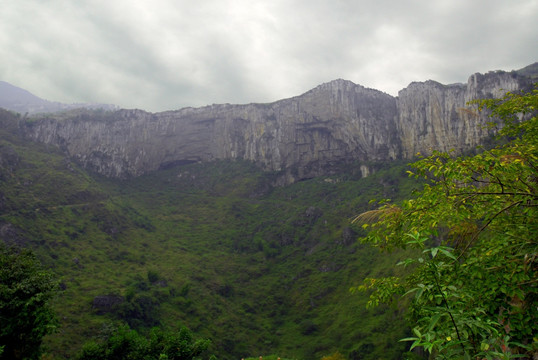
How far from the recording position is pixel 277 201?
12800 cm

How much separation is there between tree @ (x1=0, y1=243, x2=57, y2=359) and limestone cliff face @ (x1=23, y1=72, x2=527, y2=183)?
381 feet

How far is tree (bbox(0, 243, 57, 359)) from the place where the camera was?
13.8 meters

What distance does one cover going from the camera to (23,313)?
13.8 m

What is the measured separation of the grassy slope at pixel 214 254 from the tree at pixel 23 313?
109 feet

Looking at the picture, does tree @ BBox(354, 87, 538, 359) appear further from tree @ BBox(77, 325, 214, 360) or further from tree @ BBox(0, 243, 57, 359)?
tree @ BBox(77, 325, 214, 360)

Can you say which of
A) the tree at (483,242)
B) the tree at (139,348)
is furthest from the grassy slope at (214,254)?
the tree at (483,242)

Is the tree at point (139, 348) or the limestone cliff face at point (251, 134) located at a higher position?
the limestone cliff face at point (251, 134)

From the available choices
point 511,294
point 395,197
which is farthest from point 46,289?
point 395,197

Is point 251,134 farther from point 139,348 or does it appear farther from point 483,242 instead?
point 483,242

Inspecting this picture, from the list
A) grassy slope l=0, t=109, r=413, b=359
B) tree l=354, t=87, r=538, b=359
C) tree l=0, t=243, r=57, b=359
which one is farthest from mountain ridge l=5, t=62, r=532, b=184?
tree l=0, t=243, r=57, b=359

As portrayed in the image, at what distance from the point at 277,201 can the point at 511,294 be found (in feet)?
407

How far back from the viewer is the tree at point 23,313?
45.2 feet

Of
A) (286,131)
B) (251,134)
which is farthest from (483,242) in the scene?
(251,134)

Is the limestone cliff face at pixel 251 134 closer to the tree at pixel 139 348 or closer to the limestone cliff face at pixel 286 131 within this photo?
the limestone cliff face at pixel 286 131
